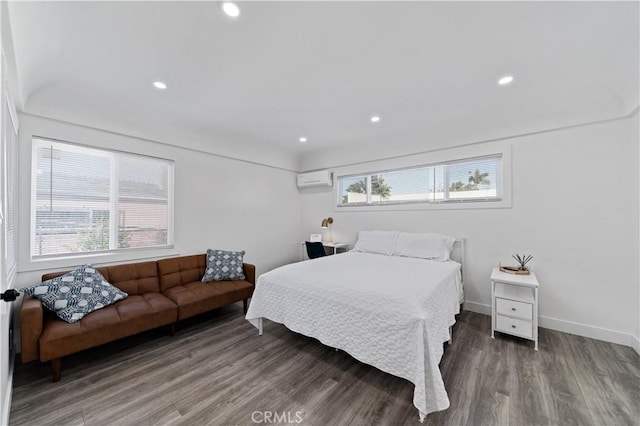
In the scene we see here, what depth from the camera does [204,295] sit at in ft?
9.56

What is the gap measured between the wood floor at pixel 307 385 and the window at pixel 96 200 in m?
1.19

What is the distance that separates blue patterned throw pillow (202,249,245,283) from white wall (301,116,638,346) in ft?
10.4

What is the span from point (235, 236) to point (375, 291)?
293 centimetres

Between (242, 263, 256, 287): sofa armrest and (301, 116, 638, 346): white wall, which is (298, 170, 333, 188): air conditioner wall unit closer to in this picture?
(242, 263, 256, 287): sofa armrest

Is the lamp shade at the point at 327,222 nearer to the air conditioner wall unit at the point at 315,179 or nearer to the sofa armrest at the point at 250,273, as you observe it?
the air conditioner wall unit at the point at 315,179

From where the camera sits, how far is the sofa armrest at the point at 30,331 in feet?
6.19

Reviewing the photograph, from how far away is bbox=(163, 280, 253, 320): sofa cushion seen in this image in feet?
9.07

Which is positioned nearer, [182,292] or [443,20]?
[443,20]

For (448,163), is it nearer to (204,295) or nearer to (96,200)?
(204,295)

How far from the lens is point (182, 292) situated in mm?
2939

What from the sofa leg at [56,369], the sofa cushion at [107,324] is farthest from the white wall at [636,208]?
the sofa leg at [56,369]

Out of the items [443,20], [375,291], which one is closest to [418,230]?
[375,291]

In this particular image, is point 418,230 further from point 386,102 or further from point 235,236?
point 235,236

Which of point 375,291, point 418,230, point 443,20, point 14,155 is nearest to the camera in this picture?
point 443,20
